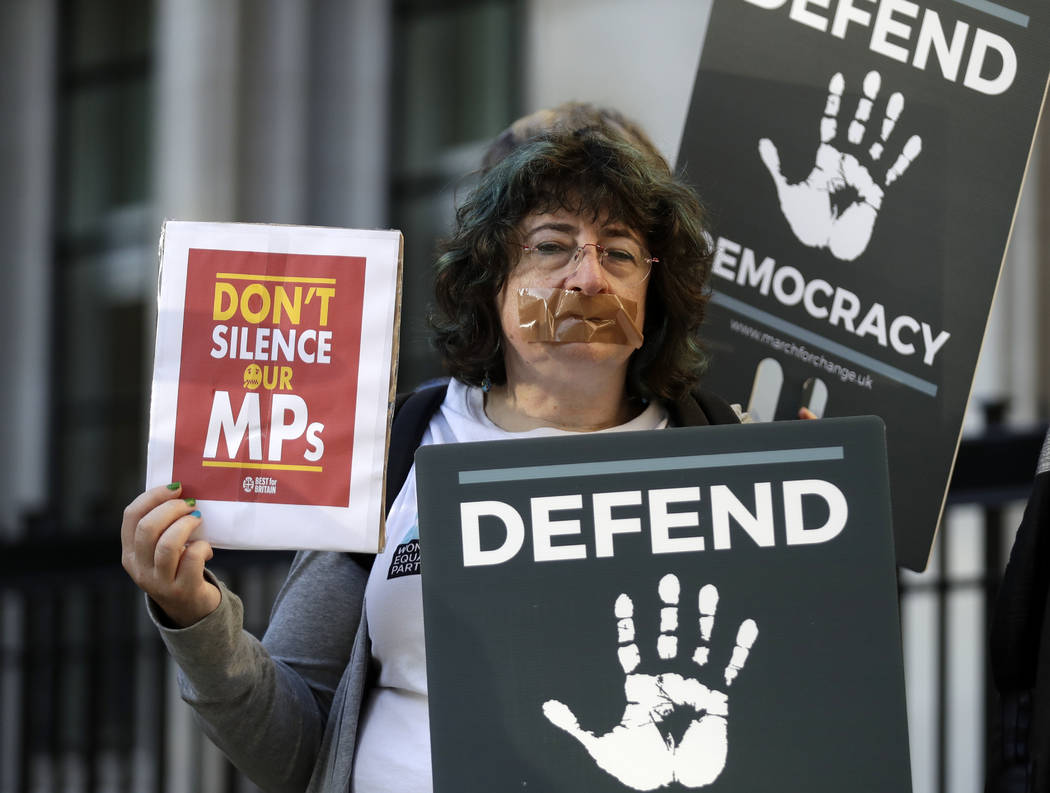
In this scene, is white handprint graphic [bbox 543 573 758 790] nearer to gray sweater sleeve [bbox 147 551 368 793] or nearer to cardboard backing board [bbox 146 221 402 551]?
cardboard backing board [bbox 146 221 402 551]

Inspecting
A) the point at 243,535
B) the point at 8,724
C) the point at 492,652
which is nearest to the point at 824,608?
the point at 492,652

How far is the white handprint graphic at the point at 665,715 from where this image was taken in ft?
5.87

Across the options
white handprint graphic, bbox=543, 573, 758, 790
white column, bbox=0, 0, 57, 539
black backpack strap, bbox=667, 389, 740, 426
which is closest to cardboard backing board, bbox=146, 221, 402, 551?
white handprint graphic, bbox=543, 573, 758, 790

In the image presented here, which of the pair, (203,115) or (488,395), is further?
(203,115)

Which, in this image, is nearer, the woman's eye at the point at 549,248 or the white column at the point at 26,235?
the woman's eye at the point at 549,248

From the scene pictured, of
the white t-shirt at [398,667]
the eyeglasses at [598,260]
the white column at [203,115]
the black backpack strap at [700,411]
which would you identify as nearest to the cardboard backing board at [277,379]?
the white t-shirt at [398,667]

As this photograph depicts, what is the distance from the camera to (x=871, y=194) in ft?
8.66

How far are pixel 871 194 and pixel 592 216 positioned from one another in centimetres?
67

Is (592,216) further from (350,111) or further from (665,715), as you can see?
(350,111)

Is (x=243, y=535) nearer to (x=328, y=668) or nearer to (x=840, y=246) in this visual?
(x=328, y=668)

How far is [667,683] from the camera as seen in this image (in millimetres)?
1813

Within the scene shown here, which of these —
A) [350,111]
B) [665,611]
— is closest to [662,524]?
[665,611]

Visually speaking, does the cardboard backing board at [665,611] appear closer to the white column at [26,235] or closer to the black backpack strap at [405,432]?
the black backpack strap at [405,432]

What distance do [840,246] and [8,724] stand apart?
606 cm
